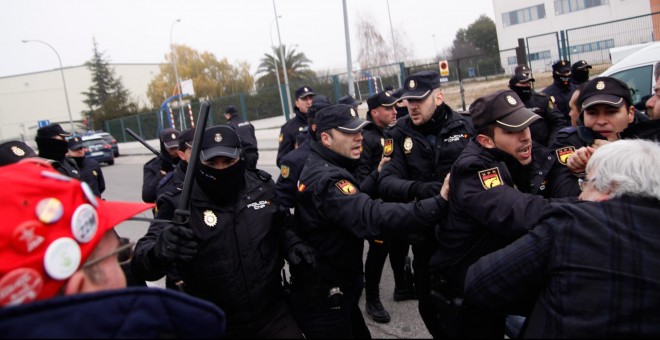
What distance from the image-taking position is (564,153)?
114 inches

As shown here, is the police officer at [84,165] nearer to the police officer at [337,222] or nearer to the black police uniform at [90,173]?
the black police uniform at [90,173]

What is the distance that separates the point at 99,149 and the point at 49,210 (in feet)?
80.1

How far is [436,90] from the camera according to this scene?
3932mm

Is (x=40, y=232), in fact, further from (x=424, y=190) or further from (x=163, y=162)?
(x=163, y=162)

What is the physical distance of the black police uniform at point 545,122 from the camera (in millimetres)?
4633

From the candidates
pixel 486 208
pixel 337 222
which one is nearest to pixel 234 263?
pixel 337 222

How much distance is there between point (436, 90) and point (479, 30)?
60902 mm

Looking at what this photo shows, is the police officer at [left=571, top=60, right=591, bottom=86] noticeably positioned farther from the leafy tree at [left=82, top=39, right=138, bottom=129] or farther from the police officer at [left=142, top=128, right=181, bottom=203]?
the leafy tree at [left=82, top=39, right=138, bottom=129]

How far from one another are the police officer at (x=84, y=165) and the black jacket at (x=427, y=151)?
12.6 ft

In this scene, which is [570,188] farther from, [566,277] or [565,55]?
[565,55]

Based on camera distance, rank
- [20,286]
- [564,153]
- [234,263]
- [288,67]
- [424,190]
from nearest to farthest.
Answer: [20,286] < [234,263] < [564,153] < [424,190] < [288,67]

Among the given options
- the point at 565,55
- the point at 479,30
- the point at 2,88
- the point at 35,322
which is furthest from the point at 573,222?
the point at 2,88

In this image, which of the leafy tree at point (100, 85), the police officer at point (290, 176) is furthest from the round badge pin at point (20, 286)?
the leafy tree at point (100, 85)

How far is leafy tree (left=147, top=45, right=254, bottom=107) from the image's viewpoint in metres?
53.1
